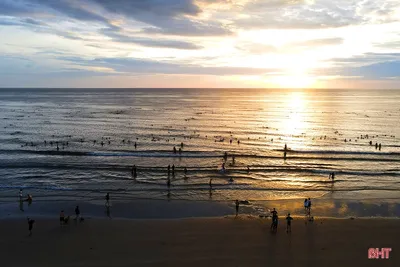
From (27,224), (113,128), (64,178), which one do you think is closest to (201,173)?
Answer: (64,178)

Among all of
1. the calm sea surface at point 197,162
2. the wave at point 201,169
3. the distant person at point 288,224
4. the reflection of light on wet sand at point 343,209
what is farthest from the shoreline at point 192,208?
the wave at point 201,169

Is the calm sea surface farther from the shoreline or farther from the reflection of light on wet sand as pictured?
the reflection of light on wet sand

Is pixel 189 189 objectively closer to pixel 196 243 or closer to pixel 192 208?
pixel 192 208

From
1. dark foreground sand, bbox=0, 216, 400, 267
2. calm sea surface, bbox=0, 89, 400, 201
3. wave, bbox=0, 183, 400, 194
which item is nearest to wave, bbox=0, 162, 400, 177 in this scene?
calm sea surface, bbox=0, 89, 400, 201

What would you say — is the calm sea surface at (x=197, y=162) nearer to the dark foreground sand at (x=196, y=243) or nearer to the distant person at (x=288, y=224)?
the dark foreground sand at (x=196, y=243)

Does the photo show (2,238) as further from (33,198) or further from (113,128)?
(113,128)

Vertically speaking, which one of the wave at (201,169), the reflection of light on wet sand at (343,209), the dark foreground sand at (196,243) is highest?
the wave at (201,169)

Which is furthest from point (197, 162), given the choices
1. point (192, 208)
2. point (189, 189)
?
point (192, 208)

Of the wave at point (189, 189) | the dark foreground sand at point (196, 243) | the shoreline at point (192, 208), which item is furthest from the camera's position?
the wave at point (189, 189)
